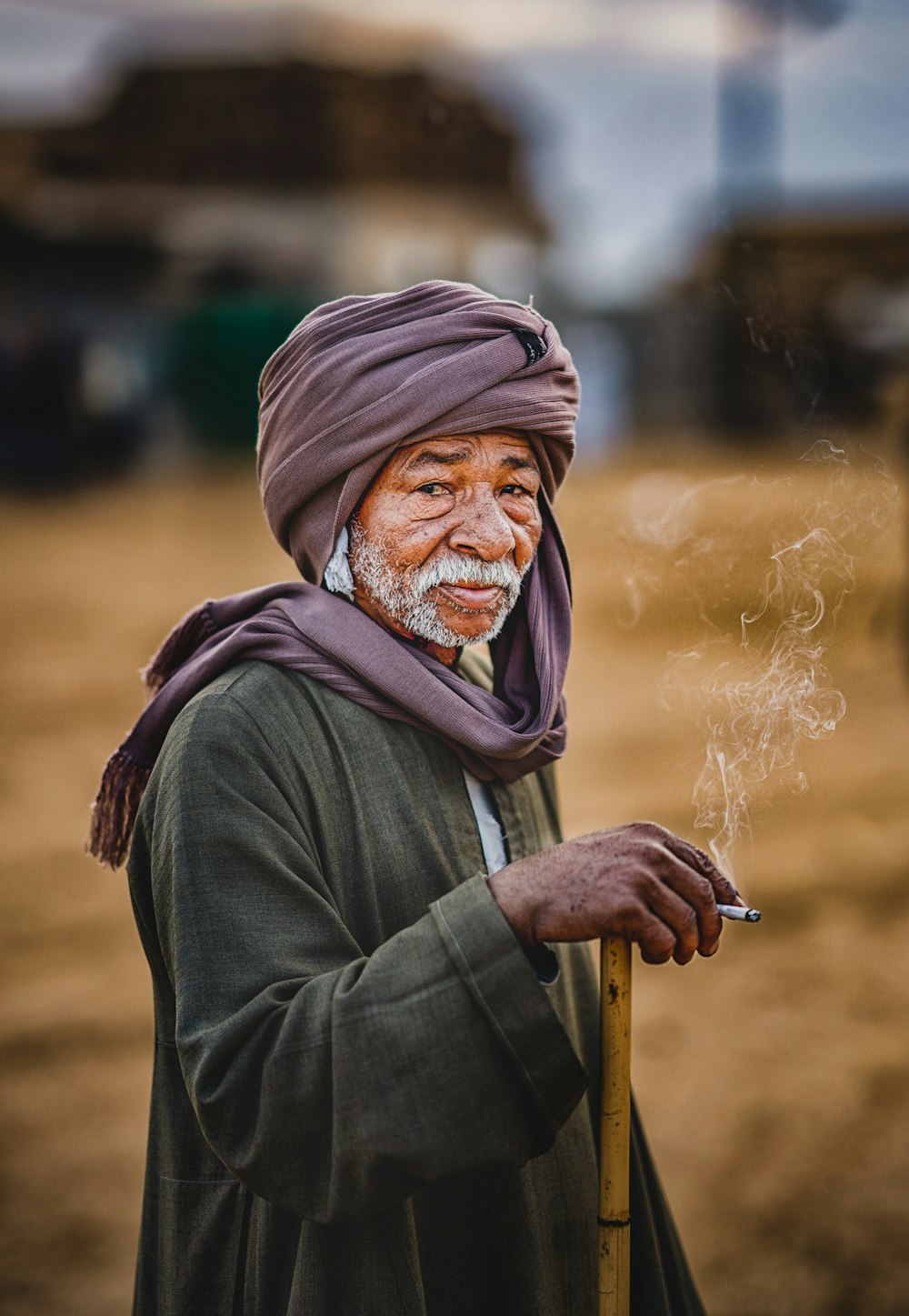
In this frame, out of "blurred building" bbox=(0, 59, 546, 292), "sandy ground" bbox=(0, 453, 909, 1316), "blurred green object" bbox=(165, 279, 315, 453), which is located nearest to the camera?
"sandy ground" bbox=(0, 453, 909, 1316)

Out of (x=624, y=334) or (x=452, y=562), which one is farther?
(x=624, y=334)

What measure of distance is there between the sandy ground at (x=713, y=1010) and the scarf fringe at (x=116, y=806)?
2.57 feet

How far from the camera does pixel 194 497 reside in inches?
856

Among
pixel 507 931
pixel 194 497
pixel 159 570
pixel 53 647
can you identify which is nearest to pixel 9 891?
pixel 507 931

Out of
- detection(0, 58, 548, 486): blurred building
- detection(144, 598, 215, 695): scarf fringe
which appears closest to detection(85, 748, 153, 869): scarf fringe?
detection(144, 598, 215, 695): scarf fringe

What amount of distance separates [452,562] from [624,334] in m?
33.5

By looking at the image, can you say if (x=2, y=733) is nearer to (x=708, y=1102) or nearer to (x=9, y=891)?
(x=9, y=891)

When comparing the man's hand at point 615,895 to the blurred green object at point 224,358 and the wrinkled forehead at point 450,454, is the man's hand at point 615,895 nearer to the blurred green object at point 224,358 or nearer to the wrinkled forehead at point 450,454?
the wrinkled forehead at point 450,454

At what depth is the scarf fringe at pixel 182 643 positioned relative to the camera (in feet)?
5.82

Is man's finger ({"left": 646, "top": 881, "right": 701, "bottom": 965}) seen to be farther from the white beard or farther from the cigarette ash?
the white beard

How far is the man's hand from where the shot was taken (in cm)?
132

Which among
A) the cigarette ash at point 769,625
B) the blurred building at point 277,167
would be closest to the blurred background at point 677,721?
the cigarette ash at point 769,625

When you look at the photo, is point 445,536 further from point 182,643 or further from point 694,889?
point 694,889

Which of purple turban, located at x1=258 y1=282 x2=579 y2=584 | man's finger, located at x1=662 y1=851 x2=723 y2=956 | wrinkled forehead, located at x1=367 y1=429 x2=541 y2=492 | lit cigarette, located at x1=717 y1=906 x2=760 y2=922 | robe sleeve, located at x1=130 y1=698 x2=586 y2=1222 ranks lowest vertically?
robe sleeve, located at x1=130 y1=698 x2=586 y2=1222
